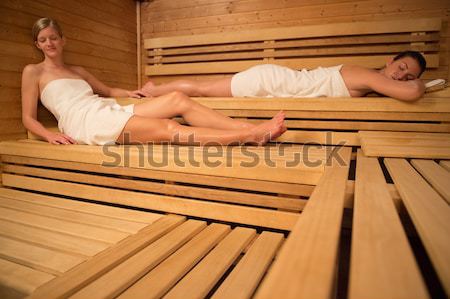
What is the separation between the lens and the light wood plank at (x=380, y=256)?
408 millimetres

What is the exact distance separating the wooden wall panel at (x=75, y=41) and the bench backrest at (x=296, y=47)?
0.35m

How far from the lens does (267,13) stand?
3.18 metres

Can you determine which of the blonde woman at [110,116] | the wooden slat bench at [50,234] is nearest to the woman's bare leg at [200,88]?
the blonde woman at [110,116]

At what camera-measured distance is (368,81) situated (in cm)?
197

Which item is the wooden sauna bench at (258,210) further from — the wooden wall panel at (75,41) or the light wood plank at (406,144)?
the wooden wall panel at (75,41)

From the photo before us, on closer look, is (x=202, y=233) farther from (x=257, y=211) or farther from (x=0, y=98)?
(x=0, y=98)

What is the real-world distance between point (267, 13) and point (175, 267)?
9.76ft

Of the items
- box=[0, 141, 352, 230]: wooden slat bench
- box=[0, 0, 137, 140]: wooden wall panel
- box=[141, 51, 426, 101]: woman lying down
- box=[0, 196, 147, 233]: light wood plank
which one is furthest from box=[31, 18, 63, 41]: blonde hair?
box=[0, 196, 147, 233]: light wood plank

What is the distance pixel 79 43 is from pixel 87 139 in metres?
1.55

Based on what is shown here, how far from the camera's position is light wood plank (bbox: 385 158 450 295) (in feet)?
1.58

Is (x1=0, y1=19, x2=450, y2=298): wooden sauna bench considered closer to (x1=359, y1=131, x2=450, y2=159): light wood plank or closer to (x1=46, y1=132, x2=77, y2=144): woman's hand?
(x1=359, y1=131, x2=450, y2=159): light wood plank

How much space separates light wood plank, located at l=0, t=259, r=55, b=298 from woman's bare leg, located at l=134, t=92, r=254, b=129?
1144 millimetres

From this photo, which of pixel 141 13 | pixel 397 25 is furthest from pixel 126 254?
pixel 141 13

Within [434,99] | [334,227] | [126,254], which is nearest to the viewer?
[334,227]
